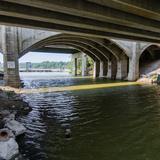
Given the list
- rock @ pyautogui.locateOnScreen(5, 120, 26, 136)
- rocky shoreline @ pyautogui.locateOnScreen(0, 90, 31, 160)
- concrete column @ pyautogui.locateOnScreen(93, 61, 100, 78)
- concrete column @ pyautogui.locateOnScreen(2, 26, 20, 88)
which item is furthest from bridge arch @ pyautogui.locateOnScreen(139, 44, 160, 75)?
rock @ pyautogui.locateOnScreen(5, 120, 26, 136)

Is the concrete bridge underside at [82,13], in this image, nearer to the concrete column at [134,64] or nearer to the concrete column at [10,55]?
the concrete column at [10,55]

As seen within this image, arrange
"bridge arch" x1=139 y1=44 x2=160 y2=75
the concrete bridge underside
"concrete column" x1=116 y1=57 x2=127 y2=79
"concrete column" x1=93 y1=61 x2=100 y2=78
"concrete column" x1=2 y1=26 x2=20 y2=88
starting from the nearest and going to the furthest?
the concrete bridge underside
"concrete column" x1=2 y1=26 x2=20 y2=88
"bridge arch" x1=139 y1=44 x2=160 y2=75
"concrete column" x1=116 y1=57 x2=127 y2=79
"concrete column" x1=93 y1=61 x2=100 y2=78

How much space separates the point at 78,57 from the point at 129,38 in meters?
47.9

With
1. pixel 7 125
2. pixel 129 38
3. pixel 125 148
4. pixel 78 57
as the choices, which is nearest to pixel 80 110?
pixel 7 125

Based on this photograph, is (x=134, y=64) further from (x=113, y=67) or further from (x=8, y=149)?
(x=8, y=149)

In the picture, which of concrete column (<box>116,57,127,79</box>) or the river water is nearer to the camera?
the river water

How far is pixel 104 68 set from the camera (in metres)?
56.5

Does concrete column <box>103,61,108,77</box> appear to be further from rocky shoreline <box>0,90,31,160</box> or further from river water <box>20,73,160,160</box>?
rocky shoreline <box>0,90,31,160</box>

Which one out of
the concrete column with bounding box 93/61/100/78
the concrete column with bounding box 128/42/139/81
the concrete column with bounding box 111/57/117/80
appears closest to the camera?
the concrete column with bounding box 128/42/139/81

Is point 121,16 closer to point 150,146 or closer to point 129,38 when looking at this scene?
point 150,146

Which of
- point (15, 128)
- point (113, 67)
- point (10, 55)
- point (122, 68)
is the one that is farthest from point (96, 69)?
point (15, 128)

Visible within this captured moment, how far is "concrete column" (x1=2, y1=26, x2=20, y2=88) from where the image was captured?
3059 cm

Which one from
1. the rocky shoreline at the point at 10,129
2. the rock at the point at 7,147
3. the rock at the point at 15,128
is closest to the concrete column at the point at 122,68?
the rocky shoreline at the point at 10,129

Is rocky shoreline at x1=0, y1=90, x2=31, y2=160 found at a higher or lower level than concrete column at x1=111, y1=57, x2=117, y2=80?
lower
